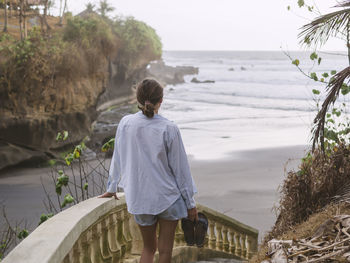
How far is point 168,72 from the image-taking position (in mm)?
73625

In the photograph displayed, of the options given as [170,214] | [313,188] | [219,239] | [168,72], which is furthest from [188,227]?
[168,72]

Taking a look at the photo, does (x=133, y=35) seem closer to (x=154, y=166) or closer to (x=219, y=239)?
(x=219, y=239)

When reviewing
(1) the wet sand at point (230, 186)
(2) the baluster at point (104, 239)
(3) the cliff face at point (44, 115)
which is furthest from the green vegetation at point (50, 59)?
(2) the baluster at point (104, 239)

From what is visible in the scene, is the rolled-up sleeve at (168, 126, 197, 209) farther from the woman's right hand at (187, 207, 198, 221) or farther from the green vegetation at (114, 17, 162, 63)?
the green vegetation at (114, 17, 162, 63)

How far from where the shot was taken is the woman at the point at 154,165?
3135 millimetres

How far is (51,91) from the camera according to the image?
61.5 ft

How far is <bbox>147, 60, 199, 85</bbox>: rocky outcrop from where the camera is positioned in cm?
6400

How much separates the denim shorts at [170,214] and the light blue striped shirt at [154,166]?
0.04 metres

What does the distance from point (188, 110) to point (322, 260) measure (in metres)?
30.8

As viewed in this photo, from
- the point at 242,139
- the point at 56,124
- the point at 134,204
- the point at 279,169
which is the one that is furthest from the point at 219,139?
the point at 134,204

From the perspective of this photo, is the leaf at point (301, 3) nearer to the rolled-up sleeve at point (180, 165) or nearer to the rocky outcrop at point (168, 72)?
the rolled-up sleeve at point (180, 165)

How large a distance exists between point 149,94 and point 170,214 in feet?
2.63

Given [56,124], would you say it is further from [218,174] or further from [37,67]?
[218,174]

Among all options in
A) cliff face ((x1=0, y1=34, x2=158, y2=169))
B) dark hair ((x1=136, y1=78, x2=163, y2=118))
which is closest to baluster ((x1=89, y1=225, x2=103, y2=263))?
dark hair ((x1=136, y1=78, x2=163, y2=118))
